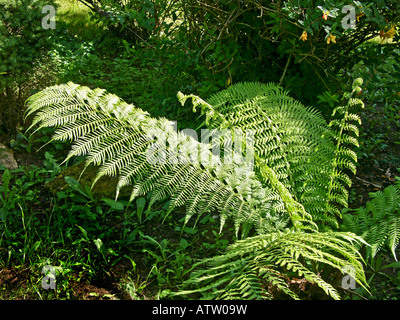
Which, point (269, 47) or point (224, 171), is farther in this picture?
point (269, 47)

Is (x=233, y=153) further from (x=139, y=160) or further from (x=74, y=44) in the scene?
(x=74, y=44)

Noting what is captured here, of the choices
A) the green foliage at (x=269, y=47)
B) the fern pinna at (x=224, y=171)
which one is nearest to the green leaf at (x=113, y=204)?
the fern pinna at (x=224, y=171)

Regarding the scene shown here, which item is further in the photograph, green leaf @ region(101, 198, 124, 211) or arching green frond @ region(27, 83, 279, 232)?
green leaf @ region(101, 198, 124, 211)

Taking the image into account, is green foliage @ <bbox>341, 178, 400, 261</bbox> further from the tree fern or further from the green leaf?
the green leaf

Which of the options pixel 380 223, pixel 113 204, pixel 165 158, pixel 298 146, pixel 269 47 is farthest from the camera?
pixel 269 47

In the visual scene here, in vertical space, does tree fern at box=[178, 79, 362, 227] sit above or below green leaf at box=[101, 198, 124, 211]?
above

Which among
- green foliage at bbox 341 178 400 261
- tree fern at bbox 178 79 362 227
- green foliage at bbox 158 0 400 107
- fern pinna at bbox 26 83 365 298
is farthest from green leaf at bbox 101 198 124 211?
green foliage at bbox 341 178 400 261

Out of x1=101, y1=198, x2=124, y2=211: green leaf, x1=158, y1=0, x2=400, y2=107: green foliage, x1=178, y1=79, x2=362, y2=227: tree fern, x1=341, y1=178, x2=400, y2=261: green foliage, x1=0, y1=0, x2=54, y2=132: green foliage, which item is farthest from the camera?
x1=0, y1=0, x2=54, y2=132: green foliage

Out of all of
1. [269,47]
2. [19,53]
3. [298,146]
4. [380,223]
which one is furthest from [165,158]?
[19,53]

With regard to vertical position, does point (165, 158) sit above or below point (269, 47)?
below

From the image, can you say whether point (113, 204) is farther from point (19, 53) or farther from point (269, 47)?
point (269, 47)

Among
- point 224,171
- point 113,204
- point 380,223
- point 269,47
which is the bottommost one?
point 113,204
